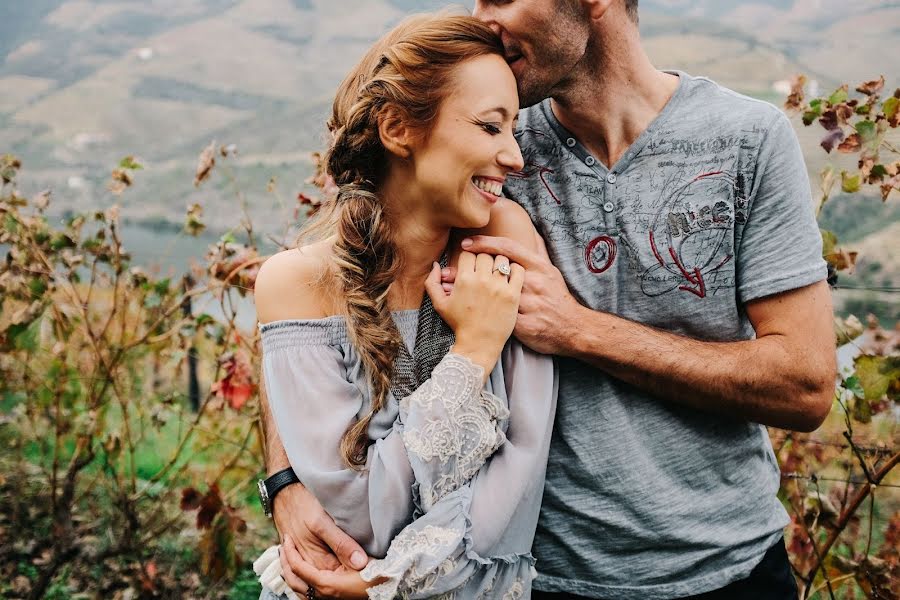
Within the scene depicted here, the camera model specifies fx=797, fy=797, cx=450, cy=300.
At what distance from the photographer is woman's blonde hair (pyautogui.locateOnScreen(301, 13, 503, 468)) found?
1.67m

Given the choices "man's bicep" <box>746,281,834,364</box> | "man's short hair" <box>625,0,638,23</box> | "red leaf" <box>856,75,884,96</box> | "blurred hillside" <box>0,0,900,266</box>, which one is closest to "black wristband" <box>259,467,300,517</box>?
"man's bicep" <box>746,281,834,364</box>

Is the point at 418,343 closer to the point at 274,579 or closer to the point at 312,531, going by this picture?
the point at 312,531

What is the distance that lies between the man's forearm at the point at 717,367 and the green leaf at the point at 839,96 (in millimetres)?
1093

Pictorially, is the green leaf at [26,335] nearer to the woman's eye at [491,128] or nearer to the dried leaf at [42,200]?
the dried leaf at [42,200]

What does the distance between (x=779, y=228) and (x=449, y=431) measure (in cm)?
82

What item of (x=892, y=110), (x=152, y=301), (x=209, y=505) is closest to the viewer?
(x=892, y=110)

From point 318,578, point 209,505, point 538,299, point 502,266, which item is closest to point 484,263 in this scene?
point 502,266

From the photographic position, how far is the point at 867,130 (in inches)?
92.0

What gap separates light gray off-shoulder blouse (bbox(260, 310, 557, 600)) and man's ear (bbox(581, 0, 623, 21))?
763mm

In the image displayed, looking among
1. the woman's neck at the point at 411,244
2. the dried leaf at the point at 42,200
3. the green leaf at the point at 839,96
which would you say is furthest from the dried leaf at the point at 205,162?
the green leaf at the point at 839,96

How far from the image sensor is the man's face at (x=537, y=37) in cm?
175

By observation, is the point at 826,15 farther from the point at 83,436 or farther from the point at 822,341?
the point at 83,436

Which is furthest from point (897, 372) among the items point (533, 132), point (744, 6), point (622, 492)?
point (744, 6)

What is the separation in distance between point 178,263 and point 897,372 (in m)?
2.98
